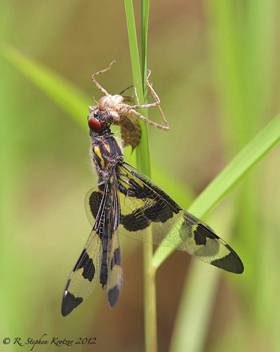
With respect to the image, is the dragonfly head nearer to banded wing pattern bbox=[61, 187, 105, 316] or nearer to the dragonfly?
the dragonfly

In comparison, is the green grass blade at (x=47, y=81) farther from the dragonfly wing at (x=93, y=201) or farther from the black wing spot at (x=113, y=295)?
the black wing spot at (x=113, y=295)

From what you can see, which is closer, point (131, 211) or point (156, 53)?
point (131, 211)

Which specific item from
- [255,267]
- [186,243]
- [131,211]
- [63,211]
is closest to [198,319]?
[255,267]

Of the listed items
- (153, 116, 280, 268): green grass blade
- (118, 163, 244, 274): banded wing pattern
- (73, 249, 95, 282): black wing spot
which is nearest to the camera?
(153, 116, 280, 268): green grass blade

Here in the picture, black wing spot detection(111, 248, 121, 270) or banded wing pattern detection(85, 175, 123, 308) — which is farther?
black wing spot detection(111, 248, 121, 270)

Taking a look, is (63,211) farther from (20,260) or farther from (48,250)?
(20,260)

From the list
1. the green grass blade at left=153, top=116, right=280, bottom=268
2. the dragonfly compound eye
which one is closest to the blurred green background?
the dragonfly compound eye

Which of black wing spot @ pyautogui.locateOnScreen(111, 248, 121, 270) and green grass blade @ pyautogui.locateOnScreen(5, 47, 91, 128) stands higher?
green grass blade @ pyautogui.locateOnScreen(5, 47, 91, 128)
